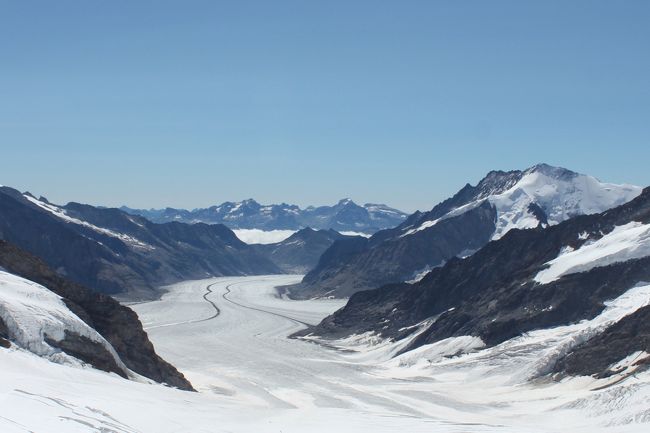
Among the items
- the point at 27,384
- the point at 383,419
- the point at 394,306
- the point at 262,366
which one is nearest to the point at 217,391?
the point at 262,366

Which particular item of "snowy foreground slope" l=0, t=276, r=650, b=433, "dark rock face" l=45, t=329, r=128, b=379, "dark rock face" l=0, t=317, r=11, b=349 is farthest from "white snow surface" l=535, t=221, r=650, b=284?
"dark rock face" l=0, t=317, r=11, b=349

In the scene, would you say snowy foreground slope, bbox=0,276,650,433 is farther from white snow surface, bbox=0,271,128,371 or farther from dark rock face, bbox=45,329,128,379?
dark rock face, bbox=45,329,128,379

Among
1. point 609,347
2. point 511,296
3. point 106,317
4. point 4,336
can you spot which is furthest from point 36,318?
point 511,296

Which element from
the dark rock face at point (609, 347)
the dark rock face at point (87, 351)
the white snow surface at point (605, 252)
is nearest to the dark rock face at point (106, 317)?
the dark rock face at point (87, 351)

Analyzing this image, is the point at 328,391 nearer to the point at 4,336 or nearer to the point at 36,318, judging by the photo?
the point at 36,318

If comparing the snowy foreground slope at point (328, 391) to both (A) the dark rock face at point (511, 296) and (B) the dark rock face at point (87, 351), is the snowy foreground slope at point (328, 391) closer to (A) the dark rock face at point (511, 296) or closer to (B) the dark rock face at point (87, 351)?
(A) the dark rock face at point (511, 296)

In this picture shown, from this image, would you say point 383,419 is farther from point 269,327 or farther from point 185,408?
point 269,327
